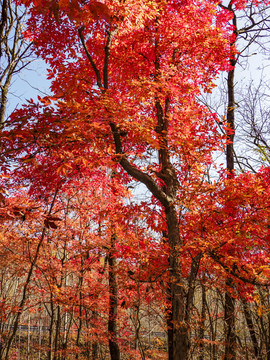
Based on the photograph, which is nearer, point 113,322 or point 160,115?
point 160,115

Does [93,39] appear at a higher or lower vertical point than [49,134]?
higher

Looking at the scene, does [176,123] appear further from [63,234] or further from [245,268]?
[63,234]

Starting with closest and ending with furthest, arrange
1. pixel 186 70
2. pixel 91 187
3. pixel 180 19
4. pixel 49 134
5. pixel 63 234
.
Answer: pixel 49 134
pixel 180 19
pixel 186 70
pixel 63 234
pixel 91 187

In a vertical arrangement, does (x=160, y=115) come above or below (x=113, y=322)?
above

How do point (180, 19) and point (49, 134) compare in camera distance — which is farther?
point (180, 19)

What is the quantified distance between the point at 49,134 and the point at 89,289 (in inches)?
219

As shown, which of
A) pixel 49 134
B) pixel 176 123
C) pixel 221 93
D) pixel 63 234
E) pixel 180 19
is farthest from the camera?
pixel 221 93

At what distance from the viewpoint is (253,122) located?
9.12 metres

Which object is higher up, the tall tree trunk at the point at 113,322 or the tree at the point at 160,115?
the tree at the point at 160,115

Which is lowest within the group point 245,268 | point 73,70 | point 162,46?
point 245,268

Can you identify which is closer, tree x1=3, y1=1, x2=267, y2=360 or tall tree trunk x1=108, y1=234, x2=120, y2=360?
tree x1=3, y1=1, x2=267, y2=360

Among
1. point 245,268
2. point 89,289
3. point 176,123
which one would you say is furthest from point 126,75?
point 89,289

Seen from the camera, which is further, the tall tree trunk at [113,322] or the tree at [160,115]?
the tall tree trunk at [113,322]

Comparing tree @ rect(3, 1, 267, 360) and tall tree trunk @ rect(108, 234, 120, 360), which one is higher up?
tree @ rect(3, 1, 267, 360)
